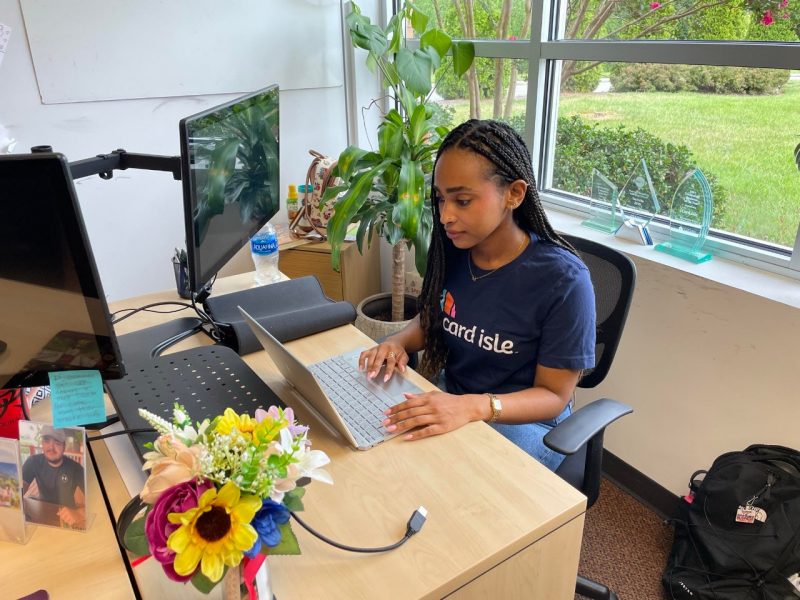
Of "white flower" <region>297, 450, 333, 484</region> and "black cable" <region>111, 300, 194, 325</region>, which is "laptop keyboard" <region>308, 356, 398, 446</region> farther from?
"black cable" <region>111, 300, 194, 325</region>

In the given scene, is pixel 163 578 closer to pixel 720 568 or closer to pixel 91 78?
pixel 720 568

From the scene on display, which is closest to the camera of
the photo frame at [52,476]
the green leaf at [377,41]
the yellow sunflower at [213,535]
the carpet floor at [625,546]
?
the yellow sunflower at [213,535]

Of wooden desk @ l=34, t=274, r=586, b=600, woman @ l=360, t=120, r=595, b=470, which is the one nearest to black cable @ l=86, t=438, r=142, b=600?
wooden desk @ l=34, t=274, r=586, b=600

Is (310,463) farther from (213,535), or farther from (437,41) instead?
(437,41)

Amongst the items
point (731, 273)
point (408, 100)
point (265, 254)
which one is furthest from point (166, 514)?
point (408, 100)

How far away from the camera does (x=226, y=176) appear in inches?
49.0

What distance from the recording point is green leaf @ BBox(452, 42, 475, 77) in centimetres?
229

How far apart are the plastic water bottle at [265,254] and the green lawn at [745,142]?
1.26 metres

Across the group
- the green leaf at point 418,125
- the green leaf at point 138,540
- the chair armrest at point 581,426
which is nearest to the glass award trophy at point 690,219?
the chair armrest at point 581,426

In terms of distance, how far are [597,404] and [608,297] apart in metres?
0.27

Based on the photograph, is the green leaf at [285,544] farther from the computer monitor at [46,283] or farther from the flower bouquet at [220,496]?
the computer monitor at [46,283]

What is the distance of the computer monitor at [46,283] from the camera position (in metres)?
0.77

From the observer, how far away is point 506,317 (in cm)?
132

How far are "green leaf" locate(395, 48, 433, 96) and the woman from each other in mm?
902
